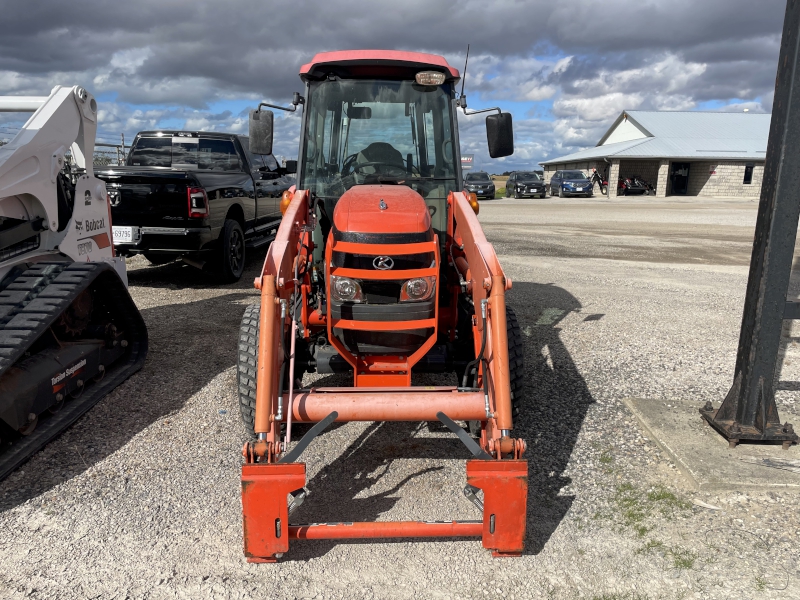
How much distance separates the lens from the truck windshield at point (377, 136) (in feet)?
15.3

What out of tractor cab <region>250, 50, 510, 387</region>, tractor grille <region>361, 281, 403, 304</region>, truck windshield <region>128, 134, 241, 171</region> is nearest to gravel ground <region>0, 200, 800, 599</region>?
tractor cab <region>250, 50, 510, 387</region>

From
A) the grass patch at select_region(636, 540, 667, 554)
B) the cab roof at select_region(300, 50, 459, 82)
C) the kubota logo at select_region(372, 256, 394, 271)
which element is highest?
the cab roof at select_region(300, 50, 459, 82)

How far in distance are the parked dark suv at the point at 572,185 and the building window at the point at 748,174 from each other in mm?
10846

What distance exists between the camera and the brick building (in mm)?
38375

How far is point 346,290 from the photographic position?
11.6ft

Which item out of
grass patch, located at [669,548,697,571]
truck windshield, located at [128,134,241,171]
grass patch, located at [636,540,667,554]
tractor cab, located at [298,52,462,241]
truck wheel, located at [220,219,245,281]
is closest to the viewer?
grass patch, located at [669,548,697,571]

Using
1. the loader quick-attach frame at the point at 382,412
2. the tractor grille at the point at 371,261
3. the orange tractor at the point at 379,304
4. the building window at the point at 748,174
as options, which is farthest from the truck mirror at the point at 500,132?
the building window at the point at 748,174

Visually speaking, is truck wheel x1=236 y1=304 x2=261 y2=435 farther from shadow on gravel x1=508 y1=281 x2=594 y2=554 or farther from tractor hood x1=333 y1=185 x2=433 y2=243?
shadow on gravel x1=508 y1=281 x2=594 y2=554

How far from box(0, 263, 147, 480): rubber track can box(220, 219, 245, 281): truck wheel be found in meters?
3.48

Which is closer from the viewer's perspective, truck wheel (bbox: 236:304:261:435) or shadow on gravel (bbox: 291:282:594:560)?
shadow on gravel (bbox: 291:282:594:560)

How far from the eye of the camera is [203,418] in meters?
4.36

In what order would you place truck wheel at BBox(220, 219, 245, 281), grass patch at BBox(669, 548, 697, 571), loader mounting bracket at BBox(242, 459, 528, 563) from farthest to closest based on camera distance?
truck wheel at BBox(220, 219, 245, 281) → grass patch at BBox(669, 548, 697, 571) → loader mounting bracket at BBox(242, 459, 528, 563)

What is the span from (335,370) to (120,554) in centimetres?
151

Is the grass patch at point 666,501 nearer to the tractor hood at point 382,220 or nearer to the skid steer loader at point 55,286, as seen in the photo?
the tractor hood at point 382,220
